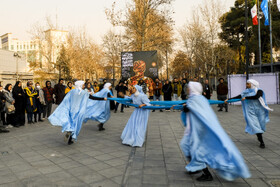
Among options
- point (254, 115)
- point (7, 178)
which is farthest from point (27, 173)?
point (254, 115)

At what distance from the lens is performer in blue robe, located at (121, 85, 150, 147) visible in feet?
22.0

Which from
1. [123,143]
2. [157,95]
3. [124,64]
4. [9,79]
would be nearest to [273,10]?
[124,64]

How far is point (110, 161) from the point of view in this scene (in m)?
5.36

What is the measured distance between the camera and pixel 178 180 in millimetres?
4195

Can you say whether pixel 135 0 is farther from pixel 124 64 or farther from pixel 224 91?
pixel 224 91

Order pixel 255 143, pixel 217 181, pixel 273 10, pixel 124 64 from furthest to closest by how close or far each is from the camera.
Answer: pixel 273 10 → pixel 124 64 → pixel 255 143 → pixel 217 181

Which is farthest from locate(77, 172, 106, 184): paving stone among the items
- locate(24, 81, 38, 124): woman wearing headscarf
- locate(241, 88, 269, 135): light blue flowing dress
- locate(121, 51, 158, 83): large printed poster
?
locate(121, 51, 158, 83): large printed poster

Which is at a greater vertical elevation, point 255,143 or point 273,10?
point 273,10

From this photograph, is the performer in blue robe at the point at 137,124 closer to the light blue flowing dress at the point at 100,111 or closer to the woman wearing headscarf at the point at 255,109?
the light blue flowing dress at the point at 100,111

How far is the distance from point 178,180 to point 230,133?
4.52 m

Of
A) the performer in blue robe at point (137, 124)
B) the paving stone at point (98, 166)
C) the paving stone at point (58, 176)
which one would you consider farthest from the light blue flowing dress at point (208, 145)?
the performer in blue robe at point (137, 124)

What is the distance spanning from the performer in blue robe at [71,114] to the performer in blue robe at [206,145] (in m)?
3.45

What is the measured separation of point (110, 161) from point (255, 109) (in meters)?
3.93

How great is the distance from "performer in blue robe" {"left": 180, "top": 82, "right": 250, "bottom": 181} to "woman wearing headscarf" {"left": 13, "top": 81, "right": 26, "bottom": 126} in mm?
8327
